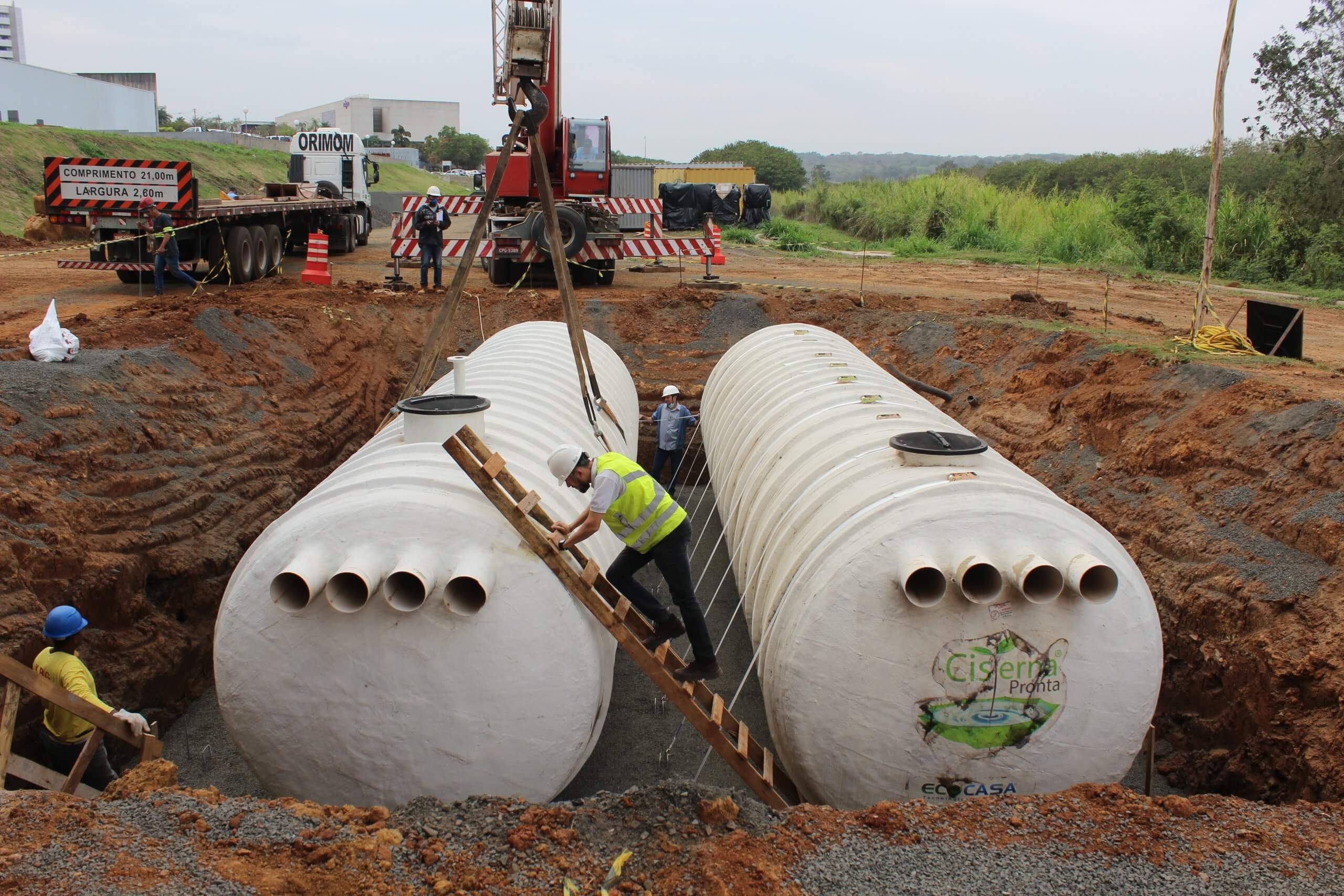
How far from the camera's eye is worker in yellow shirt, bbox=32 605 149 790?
5.45m

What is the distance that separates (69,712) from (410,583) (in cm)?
238

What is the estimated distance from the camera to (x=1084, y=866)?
428 cm

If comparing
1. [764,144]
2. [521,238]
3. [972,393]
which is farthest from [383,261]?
[764,144]

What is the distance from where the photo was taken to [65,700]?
5.18 meters

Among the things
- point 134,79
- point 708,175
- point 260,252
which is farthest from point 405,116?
point 260,252

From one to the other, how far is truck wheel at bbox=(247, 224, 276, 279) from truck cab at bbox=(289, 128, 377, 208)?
8.14 m

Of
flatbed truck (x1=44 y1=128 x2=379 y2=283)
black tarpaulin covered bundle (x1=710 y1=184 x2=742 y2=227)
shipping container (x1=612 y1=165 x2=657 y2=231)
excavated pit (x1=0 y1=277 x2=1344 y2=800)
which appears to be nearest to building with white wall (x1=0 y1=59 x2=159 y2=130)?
shipping container (x1=612 y1=165 x2=657 y2=231)

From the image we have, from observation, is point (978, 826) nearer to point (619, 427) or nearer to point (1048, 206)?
point (619, 427)

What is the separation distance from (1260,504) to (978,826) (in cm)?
455

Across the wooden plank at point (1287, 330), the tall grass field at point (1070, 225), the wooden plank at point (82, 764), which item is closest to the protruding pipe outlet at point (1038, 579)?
the wooden plank at point (82, 764)

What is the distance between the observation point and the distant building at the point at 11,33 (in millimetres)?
130375

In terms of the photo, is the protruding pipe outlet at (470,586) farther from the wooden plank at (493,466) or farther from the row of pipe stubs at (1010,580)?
the row of pipe stubs at (1010,580)

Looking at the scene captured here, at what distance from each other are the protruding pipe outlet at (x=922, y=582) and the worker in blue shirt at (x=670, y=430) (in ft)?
23.0

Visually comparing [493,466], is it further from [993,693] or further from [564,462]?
[993,693]
